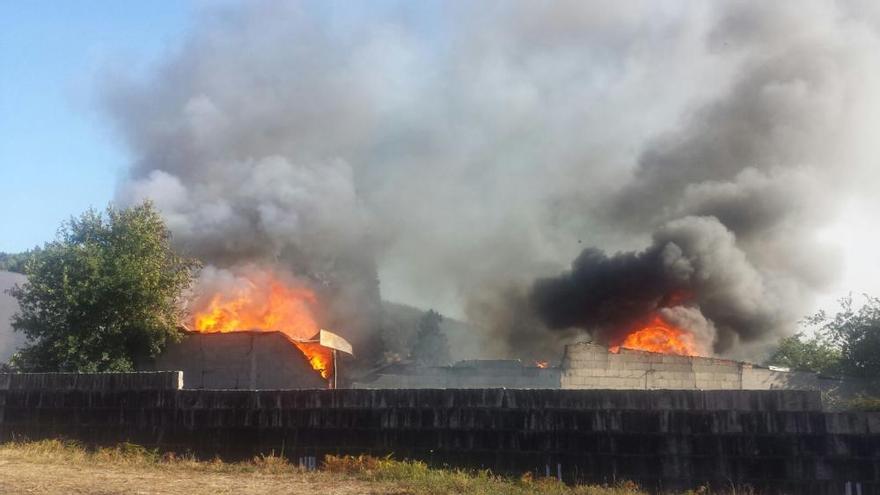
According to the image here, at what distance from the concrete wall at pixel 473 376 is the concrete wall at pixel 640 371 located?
71 centimetres

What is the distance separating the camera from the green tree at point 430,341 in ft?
127

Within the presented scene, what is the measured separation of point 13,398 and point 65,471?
11.1 ft

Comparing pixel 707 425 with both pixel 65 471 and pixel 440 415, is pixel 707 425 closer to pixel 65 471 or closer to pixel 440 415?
pixel 440 415

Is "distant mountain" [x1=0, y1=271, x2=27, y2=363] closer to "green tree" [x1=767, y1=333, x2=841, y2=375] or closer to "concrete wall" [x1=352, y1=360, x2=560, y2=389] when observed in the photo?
"concrete wall" [x1=352, y1=360, x2=560, y2=389]

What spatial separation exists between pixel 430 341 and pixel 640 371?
935 inches

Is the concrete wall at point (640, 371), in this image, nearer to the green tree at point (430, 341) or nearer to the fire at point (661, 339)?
the fire at point (661, 339)

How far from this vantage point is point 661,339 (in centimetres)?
2748

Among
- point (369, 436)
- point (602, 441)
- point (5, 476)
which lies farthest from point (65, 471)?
point (602, 441)

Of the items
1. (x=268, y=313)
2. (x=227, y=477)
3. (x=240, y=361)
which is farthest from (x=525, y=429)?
(x=268, y=313)

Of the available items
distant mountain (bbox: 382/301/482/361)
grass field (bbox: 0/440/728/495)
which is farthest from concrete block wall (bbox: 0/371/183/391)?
distant mountain (bbox: 382/301/482/361)

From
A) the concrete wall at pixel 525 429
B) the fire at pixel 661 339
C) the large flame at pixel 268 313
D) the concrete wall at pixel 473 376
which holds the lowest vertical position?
the concrete wall at pixel 525 429

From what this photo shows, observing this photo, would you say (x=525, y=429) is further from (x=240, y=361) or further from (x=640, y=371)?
(x=240, y=361)

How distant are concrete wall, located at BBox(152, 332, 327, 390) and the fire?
482 inches

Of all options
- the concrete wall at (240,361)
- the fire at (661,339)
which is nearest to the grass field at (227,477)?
the concrete wall at (240,361)
